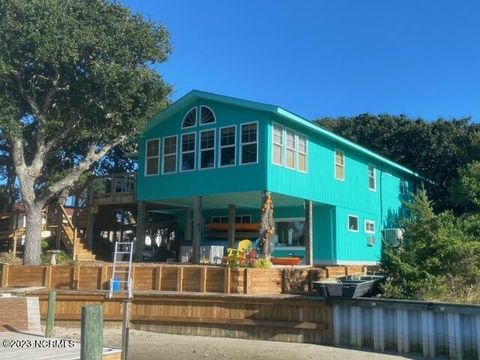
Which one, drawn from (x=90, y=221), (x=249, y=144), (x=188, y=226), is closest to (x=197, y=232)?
(x=249, y=144)

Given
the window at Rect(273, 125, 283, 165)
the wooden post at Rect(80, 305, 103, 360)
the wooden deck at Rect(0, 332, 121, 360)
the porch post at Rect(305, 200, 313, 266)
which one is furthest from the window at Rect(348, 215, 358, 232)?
the wooden post at Rect(80, 305, 103, 360)

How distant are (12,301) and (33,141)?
11.1 m

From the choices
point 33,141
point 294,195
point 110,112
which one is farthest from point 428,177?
point 33,141

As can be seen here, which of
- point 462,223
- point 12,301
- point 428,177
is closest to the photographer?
point 12,301

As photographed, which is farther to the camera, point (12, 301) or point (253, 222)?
point (253, 222)

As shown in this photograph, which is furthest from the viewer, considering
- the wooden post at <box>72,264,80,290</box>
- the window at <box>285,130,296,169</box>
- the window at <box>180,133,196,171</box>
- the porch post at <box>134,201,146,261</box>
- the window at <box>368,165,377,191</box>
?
the window at <box>368,165,377,191</box>

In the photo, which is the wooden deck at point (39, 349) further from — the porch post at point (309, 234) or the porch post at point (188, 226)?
the porch post at point (188, 226)

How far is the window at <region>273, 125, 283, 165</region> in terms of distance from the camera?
66.8 ft

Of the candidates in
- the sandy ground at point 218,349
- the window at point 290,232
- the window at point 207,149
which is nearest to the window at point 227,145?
the window at point 207,149

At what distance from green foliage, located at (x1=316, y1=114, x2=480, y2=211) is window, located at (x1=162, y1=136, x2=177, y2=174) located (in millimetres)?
14750

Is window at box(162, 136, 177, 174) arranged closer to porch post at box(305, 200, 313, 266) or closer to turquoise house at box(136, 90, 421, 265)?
turquoise house at box(136, 90, 421, 265)

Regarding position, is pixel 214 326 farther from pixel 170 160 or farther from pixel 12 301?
pixel 170 160

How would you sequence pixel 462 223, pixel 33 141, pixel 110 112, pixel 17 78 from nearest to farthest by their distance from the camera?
pixel 462 223 < pixel 17 78 < pixel 110 112 < pixel 33 141

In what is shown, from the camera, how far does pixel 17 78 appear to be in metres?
20.9
